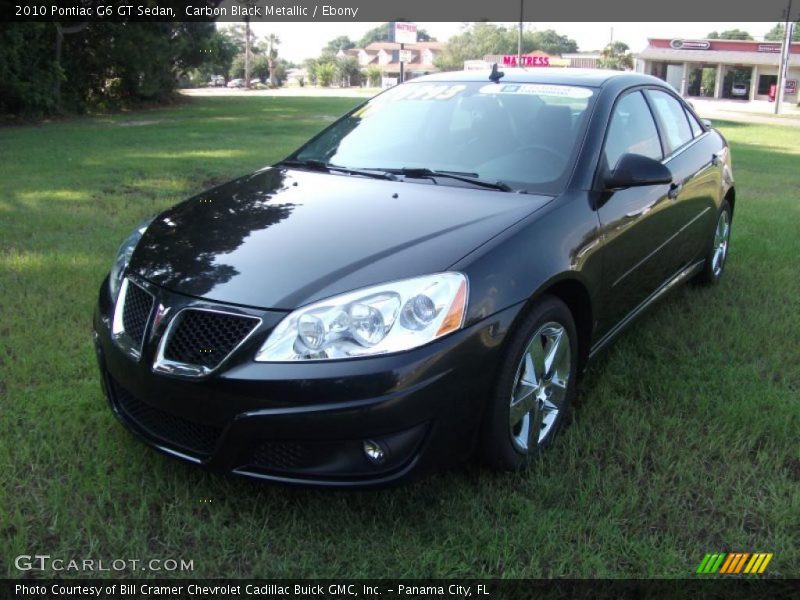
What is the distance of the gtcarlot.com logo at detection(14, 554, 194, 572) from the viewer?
228 centimetres

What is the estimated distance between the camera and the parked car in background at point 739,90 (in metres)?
51.8

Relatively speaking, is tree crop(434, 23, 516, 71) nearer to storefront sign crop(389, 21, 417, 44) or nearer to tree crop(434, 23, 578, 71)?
tree crop(434, 23, 578, 71)

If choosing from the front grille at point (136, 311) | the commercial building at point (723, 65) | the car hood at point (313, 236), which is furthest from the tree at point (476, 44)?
the front grille at point (136, 311)

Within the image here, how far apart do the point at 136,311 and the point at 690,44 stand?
186 ft

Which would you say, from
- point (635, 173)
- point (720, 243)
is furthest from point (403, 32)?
point (635, 173)

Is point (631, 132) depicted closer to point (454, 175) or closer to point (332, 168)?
point (454, 175)

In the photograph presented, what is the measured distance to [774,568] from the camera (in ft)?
7.62

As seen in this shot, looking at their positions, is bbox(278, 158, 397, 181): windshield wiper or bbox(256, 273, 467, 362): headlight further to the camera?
bbox(278, 158, 397, 181): windshield wiper

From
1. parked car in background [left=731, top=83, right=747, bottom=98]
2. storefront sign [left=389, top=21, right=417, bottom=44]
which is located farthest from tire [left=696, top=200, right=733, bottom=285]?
parked car in background [left=731, top=83, right=747, bottom=98]

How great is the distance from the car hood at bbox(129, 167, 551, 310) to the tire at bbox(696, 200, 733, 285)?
2424 millimetres

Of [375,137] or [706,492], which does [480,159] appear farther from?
[706,492]

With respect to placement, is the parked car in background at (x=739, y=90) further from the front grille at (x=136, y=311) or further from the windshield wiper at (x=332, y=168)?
the front grille at (x=136, y=311)

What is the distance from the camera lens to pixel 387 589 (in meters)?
2.22

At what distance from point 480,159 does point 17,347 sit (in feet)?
8.59
